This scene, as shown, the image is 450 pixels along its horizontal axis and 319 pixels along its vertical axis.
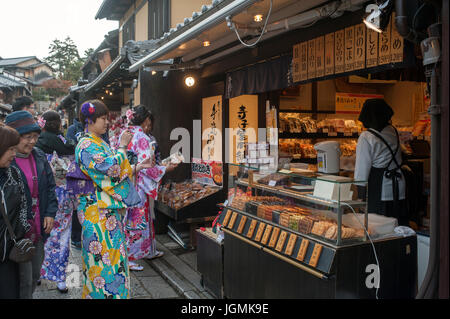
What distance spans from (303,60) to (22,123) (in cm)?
389

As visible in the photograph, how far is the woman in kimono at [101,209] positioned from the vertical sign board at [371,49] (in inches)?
125

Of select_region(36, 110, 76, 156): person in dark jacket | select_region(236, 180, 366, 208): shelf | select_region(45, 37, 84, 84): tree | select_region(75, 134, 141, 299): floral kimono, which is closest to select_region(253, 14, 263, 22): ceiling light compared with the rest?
select_region(236, 180, 366, 208): shelf

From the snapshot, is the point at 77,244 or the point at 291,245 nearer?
the point at 291,245

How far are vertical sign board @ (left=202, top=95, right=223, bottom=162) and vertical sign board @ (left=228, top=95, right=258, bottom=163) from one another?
15.7 inches

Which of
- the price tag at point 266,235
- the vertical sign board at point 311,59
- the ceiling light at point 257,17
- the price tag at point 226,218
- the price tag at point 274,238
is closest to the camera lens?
the price tag at point 274,238

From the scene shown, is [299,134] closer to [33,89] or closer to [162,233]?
[162,233]

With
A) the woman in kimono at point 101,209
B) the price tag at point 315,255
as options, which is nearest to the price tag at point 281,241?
the price tag at point 315,255

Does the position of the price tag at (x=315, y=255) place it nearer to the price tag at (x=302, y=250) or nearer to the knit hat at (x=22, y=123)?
the price tag at (x=302, y=250)

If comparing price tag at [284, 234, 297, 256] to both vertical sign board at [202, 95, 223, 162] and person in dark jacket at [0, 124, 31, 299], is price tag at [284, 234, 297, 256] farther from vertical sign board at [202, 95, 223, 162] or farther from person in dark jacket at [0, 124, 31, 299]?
vertical sign board at [202, 95, 223, 162]

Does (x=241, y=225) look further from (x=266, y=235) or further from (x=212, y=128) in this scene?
(x=212, y=128)

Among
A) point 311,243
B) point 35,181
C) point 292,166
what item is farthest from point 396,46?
point 35,181

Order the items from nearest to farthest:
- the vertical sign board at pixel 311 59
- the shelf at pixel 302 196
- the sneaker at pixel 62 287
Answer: the shelf at pixel 302 196
the vertical sign board at pixel 311 59
the sneaker at pixel 62 287

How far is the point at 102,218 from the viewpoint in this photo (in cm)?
454

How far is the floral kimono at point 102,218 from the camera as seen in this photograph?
4469mm
